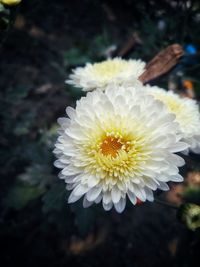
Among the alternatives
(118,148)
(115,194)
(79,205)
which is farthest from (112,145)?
(79,205)

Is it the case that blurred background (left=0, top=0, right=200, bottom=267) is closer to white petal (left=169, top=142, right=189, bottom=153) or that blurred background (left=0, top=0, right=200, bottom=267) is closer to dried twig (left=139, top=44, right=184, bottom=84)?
dried twig (left=139, top=44, right=184, bottom=84)

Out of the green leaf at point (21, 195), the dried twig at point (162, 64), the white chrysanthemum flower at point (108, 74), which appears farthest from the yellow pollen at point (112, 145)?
the green leaf at point (21, 195)

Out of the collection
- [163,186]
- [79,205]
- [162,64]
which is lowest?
[163,186]

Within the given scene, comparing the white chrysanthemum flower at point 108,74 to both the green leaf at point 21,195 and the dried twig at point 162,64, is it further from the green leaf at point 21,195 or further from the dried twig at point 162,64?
the green leaf at point 21,195

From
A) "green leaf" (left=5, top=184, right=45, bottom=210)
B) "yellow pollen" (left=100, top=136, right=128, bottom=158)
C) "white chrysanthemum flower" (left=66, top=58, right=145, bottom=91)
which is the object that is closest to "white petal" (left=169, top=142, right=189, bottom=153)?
"yellow pollen" (left=100, top=136, right=128, bottom=158)

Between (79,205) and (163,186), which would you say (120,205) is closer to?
(163,186)
